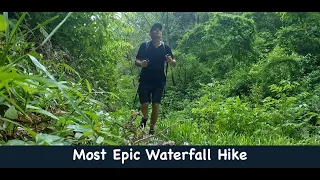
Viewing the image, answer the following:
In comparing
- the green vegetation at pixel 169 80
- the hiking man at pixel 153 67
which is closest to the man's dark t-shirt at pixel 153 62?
the hiking man at pixel 153 67

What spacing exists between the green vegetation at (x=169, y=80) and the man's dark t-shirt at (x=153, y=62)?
31cm

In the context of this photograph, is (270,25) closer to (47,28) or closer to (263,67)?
(263,67)

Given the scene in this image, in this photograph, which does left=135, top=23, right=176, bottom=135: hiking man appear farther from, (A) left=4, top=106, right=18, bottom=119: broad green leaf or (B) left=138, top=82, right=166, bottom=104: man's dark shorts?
(A) left=4, top=106, right=18, bottom=119: broad green leaf

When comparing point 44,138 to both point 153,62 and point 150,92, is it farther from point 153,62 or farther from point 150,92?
point 150,92

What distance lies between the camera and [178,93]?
13.6 ft

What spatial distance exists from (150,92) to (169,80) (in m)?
1.32

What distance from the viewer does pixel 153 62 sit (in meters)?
2.64

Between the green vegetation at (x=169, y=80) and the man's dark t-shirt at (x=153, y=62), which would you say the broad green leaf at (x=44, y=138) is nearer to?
the green vegetation at (x=169, y=80)

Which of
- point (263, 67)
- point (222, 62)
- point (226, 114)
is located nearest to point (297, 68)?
point (263, 67)

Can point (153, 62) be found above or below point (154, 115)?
above

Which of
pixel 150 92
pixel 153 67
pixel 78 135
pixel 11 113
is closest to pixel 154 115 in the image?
pixel 150 92

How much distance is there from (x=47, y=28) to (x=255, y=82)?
2.71 meters

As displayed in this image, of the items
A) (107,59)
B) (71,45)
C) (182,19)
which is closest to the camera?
(71,45)

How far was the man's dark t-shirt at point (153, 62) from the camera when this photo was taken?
2.61 meters
